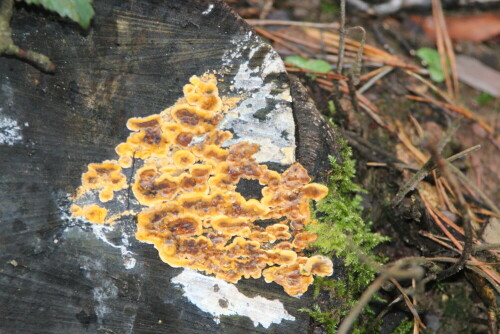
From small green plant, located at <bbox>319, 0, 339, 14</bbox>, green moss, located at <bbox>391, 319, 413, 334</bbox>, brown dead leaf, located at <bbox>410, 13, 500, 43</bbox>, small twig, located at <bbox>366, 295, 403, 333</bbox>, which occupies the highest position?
brown dead leaf, located at <bbox>410, 13, 500, 43</bbox>

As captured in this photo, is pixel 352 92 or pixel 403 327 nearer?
pixel 403 327

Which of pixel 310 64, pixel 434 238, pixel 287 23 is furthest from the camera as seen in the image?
pixel 287 23

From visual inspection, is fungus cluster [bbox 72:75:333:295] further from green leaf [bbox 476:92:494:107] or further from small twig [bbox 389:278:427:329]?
green leaf [bbox 476:92:494:107]

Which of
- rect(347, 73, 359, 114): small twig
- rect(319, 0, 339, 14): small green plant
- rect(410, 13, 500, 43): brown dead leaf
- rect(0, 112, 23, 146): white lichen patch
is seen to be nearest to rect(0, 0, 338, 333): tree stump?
rect(0, 112, 23, 146): white lichen patch

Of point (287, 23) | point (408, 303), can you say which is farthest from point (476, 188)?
point (287, 23)

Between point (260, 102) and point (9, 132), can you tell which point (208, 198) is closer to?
point (260, 102)

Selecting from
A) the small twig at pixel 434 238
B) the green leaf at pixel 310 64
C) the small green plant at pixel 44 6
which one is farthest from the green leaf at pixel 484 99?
the small green plant at pixel 44 6

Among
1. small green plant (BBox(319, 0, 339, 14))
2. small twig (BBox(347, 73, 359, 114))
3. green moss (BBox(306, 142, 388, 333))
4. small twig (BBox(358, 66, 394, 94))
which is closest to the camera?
green moss (BBox(306, 142, 388, 333))
